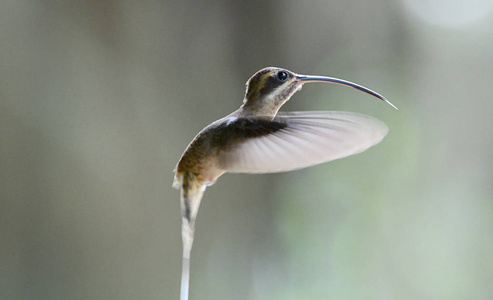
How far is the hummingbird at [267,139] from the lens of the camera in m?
0.30

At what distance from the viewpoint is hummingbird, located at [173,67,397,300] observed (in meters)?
0.30

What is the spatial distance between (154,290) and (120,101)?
454 mm

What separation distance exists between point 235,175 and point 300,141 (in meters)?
0.88

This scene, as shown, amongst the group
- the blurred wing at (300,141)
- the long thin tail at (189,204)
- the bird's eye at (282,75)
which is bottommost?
the long thin tail at (189,204)

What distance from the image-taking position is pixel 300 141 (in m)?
0.33

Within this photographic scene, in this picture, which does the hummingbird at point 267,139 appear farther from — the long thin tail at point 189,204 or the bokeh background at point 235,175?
the bokeh background at point 235,175

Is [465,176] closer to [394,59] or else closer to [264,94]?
[394,59]

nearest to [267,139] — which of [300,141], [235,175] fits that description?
[300,141]

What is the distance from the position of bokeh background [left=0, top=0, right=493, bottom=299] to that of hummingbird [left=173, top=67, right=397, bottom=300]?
2.49 feet

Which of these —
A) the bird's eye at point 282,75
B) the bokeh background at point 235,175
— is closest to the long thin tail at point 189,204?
the bird's eye at point 282,75

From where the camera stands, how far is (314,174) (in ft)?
4.21

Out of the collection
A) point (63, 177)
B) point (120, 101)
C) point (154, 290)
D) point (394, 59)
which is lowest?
point (154, 290)

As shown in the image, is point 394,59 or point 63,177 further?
point 394,59

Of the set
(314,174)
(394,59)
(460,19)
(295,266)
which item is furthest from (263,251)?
(460,19)
